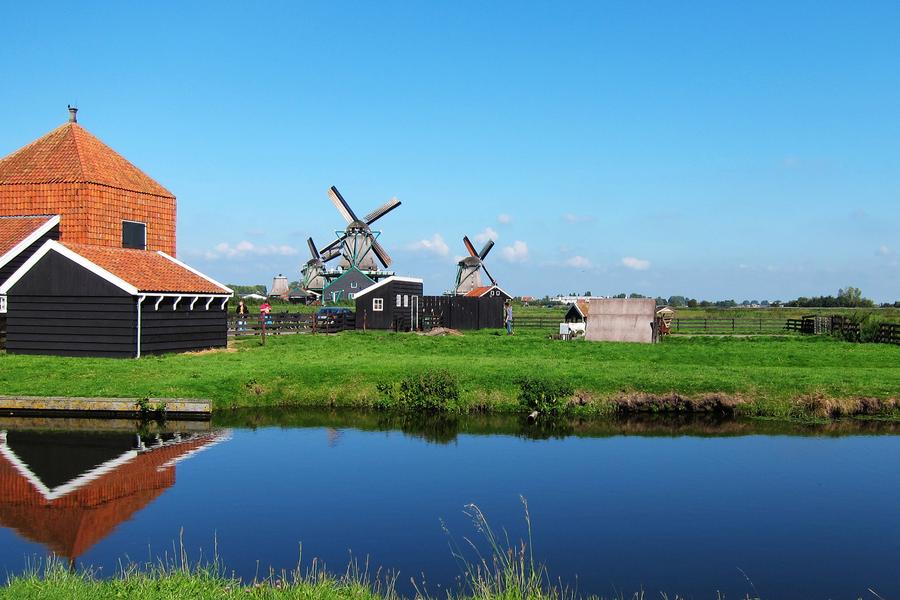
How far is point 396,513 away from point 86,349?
19.8 m

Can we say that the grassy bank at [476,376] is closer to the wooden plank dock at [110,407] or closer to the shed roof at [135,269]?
the wooden plank dock at [110,407]

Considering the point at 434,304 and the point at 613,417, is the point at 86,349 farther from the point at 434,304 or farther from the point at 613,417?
the point at 434,304

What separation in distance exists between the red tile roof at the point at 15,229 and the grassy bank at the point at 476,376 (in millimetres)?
4740

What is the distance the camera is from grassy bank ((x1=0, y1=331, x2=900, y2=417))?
24891 mm

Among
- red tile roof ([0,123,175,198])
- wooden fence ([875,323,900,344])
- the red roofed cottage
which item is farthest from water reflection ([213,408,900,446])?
wooden fence ([875,323,900,344])

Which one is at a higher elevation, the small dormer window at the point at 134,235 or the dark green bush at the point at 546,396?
the small dormer window at the point at 134,235

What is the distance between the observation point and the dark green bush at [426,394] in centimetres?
2512

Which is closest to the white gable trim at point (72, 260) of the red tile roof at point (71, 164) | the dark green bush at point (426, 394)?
the red tile roof at point (71, 164)

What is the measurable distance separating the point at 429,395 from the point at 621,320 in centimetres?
1997

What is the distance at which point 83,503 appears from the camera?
15.2 m

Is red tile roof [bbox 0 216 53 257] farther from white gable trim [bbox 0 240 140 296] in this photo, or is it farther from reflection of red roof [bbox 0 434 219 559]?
reflection of red roof [bbox 0 434 219 559]

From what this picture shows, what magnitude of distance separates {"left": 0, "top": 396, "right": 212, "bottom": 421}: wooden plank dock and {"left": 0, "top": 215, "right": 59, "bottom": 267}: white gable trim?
10568 millimetres

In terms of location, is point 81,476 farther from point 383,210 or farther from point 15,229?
point 383,210

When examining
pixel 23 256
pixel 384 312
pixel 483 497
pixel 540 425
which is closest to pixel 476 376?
pixel 540 425
